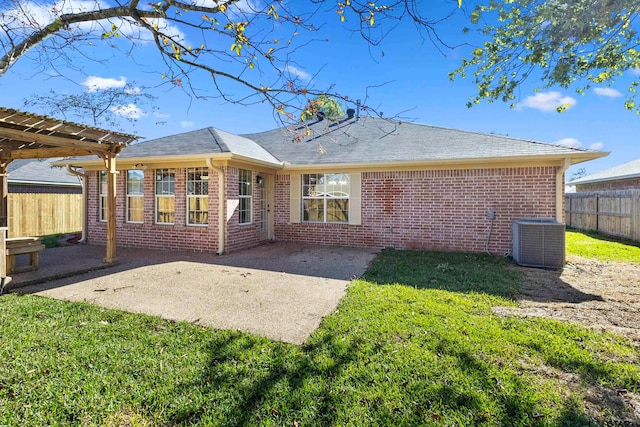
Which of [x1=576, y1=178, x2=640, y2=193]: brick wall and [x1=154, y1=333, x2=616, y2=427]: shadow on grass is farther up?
[x1=576, y1=178, x2=640, y2=193]: brick wall

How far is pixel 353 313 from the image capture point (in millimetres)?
4188

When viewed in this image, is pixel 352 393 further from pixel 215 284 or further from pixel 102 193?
pixel 102 193

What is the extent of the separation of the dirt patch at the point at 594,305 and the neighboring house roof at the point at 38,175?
19179mm

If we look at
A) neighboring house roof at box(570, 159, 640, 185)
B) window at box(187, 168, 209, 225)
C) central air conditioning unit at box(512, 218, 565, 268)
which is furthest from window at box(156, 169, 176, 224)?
neighboring house roof at box(570, 159, 640, 185)

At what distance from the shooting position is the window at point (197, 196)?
9.17 metres

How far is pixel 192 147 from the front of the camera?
30.7ft

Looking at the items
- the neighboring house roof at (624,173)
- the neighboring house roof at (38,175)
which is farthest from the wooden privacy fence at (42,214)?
the neighboring house roof at (624,173)

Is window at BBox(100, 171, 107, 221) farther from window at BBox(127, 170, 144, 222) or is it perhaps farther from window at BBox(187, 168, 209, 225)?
window at BBox(187, 168, 209, 225)

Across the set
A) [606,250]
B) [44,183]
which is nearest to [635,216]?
[606,250]

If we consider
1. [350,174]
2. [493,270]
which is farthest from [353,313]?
[350,174]

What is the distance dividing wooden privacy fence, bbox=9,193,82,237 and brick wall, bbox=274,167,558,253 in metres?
11.3

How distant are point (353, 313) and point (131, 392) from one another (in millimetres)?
2591

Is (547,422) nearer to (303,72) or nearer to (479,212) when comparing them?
(303,72)

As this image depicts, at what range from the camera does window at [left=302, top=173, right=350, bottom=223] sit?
33.3 feet
